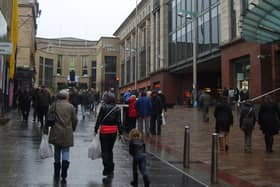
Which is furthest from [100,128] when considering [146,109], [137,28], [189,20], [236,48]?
[137,28]

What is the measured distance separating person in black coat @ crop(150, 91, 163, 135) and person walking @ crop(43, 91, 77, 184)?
9.25 metres

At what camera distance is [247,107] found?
14359 millimetres

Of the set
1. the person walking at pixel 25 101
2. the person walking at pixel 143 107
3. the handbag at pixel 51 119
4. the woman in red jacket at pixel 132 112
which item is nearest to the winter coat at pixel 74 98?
the person walking at pixel 25 101

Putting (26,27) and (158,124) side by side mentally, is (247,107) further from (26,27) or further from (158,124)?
(26,27)

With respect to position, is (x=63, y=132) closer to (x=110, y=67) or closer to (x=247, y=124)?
(x=247, y=124)

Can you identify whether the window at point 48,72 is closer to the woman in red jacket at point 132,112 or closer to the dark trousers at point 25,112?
the dark trousers at point 25,112

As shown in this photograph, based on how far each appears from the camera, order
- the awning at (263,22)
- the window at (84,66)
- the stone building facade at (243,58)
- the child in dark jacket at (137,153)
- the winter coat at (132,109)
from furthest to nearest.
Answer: the window at (84,66) < the stone building facade at (243,58) < the awning at (263,22) < the winter coat at (132,109) < the child in dark jacket at (137,153)

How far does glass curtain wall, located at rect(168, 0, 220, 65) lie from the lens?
4275 centimetres

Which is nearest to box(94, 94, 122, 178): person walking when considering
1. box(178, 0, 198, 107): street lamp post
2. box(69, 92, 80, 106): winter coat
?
box(69, 92, 80, 106): winter coat

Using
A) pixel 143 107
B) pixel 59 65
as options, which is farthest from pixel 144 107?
pixel 59 65

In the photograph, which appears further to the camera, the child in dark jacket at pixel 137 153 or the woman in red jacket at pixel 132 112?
the woman in red jacket at pixel 132 112

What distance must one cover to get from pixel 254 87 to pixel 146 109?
56.9ft

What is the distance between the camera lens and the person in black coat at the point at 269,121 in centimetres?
1413

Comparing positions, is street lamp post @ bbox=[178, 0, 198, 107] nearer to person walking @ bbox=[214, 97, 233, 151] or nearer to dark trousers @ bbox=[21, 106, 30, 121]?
dark trousers @ bbox=[21, 106, 30, 121]
